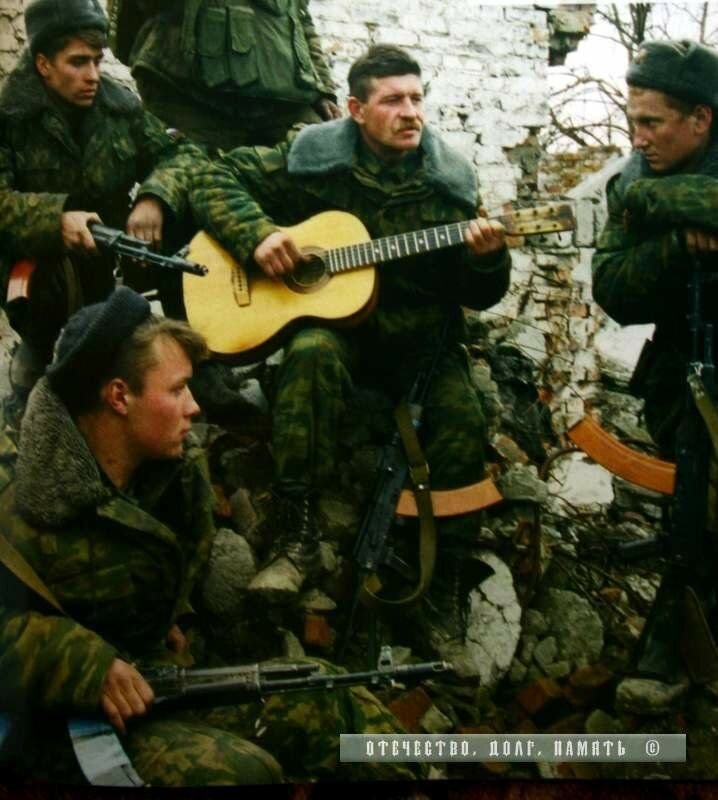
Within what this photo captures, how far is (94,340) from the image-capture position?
2953mm

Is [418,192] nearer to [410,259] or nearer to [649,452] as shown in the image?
[410,259]

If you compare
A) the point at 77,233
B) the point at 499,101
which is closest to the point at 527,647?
the point at 499,101

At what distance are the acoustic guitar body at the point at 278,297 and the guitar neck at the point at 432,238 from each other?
0.07ft

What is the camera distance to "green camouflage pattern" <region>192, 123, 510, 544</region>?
10.4 ft

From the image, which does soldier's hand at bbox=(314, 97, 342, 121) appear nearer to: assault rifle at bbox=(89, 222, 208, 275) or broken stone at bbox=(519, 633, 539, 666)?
assault rifle at bbox=(89, 222, 208, 275)

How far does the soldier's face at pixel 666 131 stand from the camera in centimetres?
320

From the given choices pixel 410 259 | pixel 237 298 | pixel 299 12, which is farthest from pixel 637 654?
pixel 299 12

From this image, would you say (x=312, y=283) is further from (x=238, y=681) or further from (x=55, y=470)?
(x=238, y=681)

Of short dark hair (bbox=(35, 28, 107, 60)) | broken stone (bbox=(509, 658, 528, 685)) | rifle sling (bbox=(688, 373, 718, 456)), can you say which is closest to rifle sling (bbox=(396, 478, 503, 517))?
broken stone (bbox=(509, 658, 528, 685))

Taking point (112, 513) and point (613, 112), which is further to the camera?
point (613, 112)

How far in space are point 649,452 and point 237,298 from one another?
3.60 ft

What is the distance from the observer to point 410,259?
125 inches

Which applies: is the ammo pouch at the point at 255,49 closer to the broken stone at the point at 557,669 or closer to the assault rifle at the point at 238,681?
the assault rifle at the point at 238,681

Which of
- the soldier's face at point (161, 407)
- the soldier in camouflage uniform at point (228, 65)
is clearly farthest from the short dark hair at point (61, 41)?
the soldier's face at point (161, 407)
